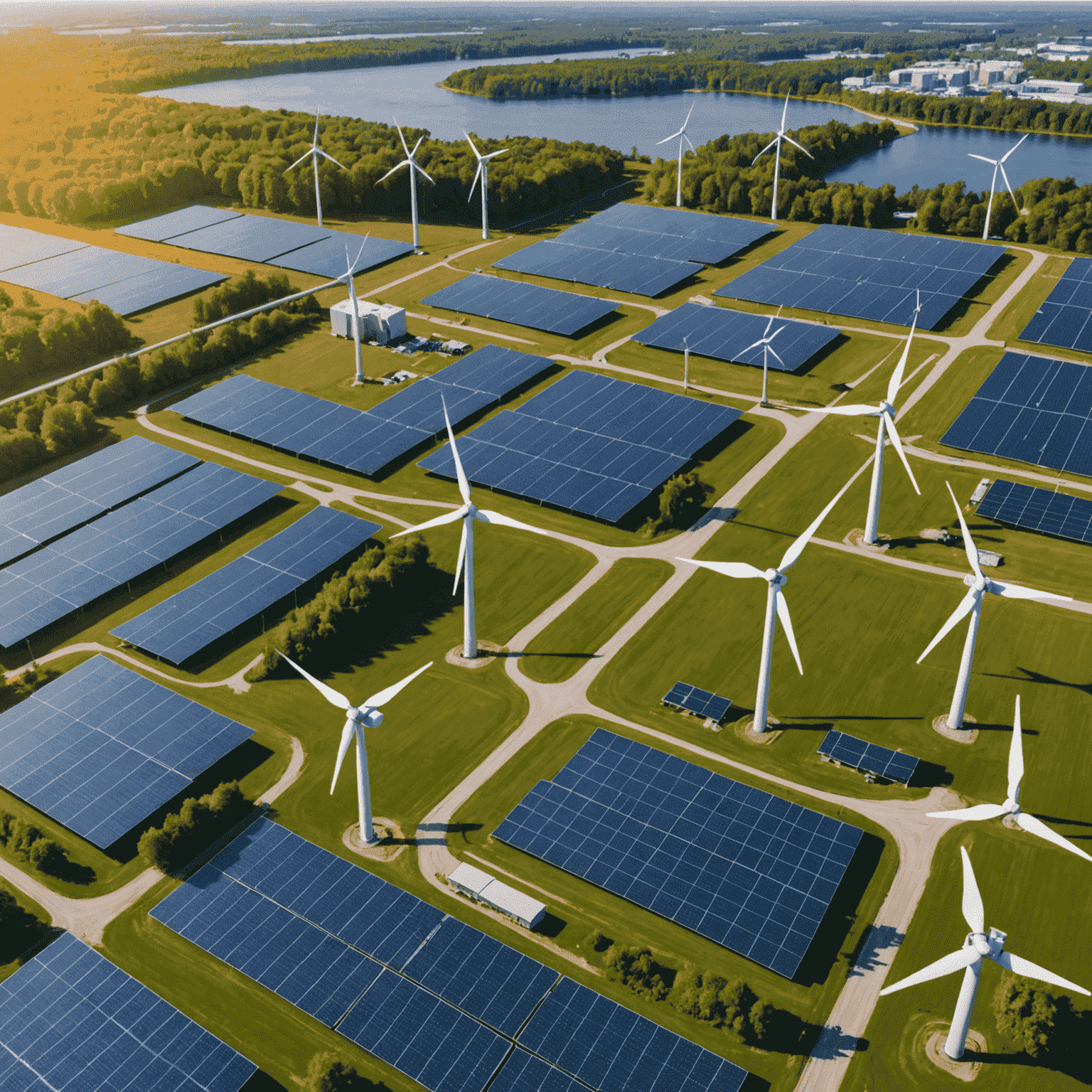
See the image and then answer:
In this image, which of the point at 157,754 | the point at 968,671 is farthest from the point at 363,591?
the point at 968,671

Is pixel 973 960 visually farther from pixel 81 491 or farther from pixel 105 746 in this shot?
pixel 81 491

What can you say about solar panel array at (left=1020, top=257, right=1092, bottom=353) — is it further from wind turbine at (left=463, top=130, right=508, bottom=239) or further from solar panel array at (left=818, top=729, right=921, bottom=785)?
wind turbine at (left=463, top=130, right=508, bottom=239)

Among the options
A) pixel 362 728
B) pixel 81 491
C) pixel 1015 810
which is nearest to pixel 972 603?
pixel 1015 810

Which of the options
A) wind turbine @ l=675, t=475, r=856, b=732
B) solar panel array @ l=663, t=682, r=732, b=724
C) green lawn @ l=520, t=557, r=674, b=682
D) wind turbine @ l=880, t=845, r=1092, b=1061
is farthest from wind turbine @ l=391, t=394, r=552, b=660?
wind turbine @ l=880, t=845, r=1092, b=1061

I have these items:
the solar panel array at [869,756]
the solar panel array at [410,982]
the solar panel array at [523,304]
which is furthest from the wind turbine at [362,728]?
the solar panel array at [523,304]

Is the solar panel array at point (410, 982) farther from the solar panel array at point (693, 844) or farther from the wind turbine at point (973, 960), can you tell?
the wind turbine at point (973, 960)

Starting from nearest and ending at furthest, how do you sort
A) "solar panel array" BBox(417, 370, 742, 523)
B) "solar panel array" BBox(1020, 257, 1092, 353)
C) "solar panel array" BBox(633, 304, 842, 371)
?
"solar panel array" BBox(417, 370, 742, 523) < "solar panel array" BBox(633, 304, 842, 371) < "solar panel array" BBox(1020, 257, 1092, 353)
